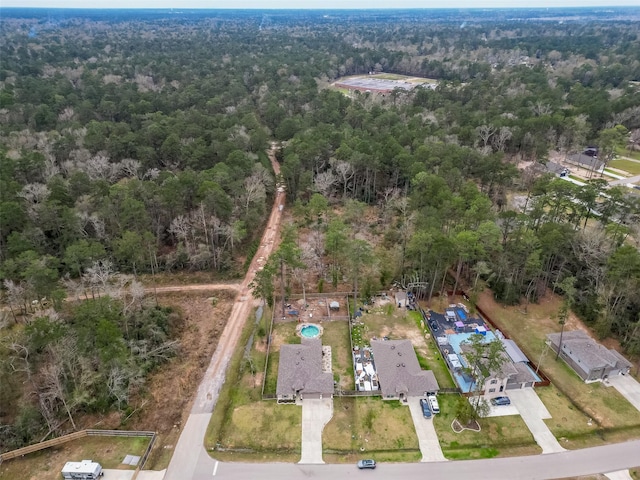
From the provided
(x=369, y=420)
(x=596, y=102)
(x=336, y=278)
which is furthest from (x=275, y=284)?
(x=596, y=102)

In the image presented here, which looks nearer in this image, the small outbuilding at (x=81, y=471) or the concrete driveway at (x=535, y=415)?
the small outbuilding at (x=81, y=471)

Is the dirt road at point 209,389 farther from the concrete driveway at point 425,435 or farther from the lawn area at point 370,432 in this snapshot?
the concrete driveway at point 425,435

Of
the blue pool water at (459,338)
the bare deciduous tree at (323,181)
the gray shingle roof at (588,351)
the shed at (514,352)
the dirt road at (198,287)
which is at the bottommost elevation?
the dirt road at (198,287)

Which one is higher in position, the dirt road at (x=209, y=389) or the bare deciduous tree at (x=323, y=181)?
the bare deciduous tree at (x=323, y=181)

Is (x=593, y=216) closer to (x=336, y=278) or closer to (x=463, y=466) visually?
(x=336, y=278)

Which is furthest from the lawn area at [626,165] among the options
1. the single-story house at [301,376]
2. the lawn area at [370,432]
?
the single-story house at [301,376]

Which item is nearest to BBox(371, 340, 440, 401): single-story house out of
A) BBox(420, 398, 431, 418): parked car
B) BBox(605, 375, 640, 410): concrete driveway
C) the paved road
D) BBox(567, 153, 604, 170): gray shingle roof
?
BBox(420, 398, 431, 418): parked car

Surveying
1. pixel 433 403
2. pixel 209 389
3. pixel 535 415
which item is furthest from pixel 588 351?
pixel 209 389

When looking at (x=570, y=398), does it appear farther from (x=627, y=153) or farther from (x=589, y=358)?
(x=627, y=153)
